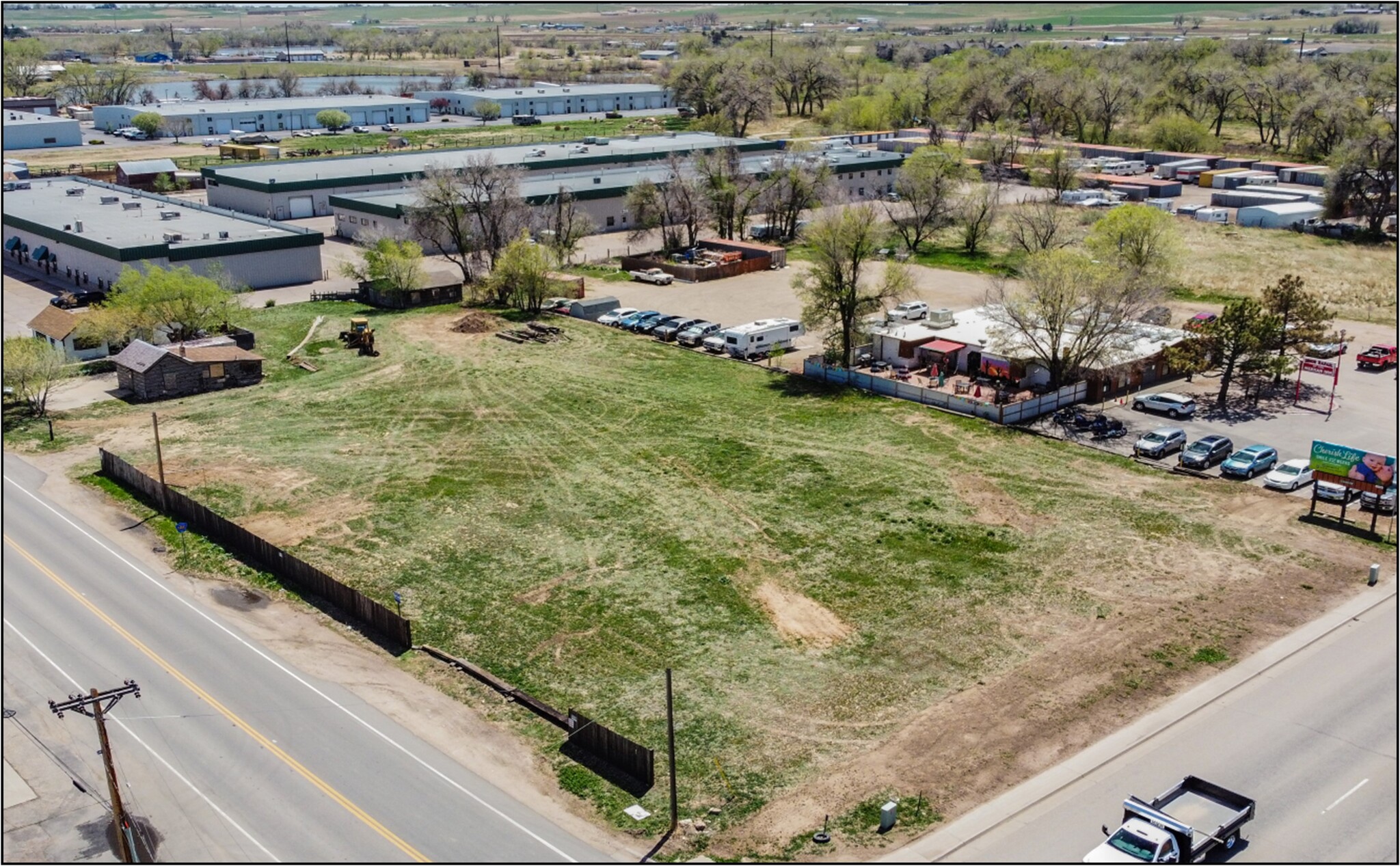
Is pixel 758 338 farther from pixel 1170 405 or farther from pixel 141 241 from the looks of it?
pixel 141 241

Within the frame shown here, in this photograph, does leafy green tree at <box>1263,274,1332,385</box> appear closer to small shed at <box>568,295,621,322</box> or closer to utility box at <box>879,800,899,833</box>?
small shed at <box>568,295,621,322</box>

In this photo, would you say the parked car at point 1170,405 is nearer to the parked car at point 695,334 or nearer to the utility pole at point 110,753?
the parked car at point 695,334

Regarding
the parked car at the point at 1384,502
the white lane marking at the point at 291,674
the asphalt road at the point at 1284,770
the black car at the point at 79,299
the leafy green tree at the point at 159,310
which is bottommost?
the white lane marking at the point at 291,674

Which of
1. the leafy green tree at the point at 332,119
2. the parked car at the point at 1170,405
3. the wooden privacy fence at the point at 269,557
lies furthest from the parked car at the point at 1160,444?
the leafy green tree at the point at 332,119

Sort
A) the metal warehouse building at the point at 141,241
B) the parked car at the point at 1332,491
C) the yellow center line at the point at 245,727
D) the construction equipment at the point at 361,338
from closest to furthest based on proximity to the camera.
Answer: the yellow center line at the point at 245,727
the parked car at the point at 1332,491
the construction equipment at the point at 361,338
the metal warehouse building at the point at 141,241

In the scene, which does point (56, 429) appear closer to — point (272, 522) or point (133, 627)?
point (272, 522)

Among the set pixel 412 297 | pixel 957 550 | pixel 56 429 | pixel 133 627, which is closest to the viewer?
pixel 133 627

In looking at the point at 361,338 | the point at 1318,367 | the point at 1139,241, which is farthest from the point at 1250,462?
the point at 361,338

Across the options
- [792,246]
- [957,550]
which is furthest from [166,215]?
[957,550]
